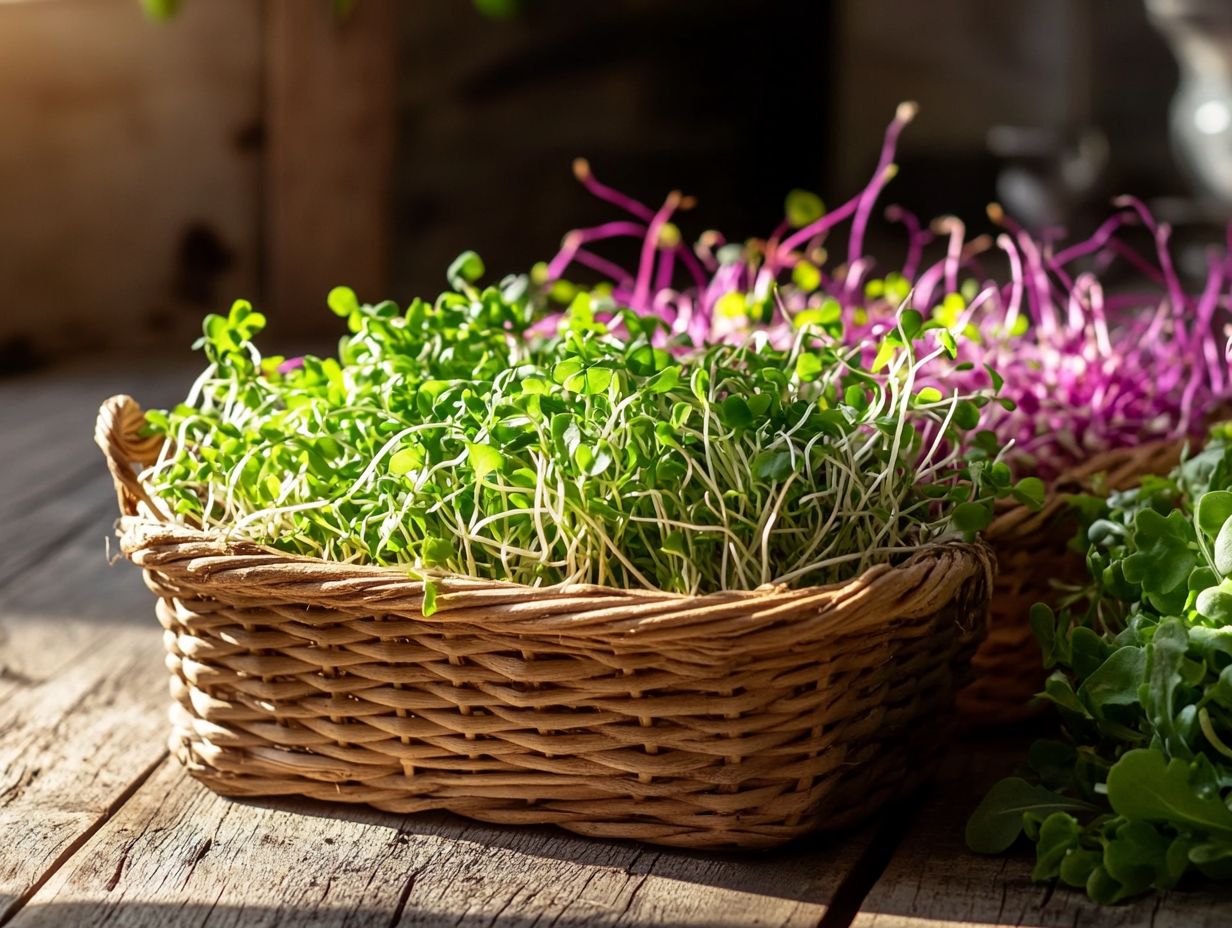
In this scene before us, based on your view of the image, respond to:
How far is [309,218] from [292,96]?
25 cm

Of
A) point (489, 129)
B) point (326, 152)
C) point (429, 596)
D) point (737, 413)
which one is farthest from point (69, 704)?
point (489, 129)

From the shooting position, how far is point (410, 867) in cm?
93

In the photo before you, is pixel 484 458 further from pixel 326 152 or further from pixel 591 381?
pixel 326 152

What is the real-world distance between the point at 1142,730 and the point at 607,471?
1.20 feet

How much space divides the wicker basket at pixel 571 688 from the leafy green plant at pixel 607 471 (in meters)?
0.05

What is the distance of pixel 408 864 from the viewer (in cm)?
93

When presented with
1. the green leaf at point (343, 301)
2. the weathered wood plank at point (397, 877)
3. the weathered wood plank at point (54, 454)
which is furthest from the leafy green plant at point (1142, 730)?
the weathered wood plank at point (54, 454)

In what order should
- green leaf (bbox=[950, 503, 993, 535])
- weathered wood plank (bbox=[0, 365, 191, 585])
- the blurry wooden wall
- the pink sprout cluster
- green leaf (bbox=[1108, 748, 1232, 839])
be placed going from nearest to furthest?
green leaf (bbox=[1108, 748, 1232, 839]) < green leaf (bbox=[950, 503, 993, 535]) < the pink sprout cluster < weathered wood plank (bbox=[0, 365, 191, 585]) < the blurry wooden wall

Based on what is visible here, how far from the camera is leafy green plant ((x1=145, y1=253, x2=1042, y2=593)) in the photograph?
0.92 meters

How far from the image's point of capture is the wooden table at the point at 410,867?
2.84 feet

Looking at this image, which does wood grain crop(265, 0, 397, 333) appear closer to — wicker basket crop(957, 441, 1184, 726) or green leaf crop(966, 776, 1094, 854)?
wicker basket crop(957, 441, 1184, 726)

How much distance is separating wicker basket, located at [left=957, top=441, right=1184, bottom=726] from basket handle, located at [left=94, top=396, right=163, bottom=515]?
24.8 inches

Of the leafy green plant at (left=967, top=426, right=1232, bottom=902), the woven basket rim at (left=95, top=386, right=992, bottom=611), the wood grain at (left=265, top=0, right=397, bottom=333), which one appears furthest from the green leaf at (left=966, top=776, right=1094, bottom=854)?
the wood grain at (left=265, top=0, right=397, bottom=333)

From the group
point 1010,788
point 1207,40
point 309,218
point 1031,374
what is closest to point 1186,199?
point 1207,40
